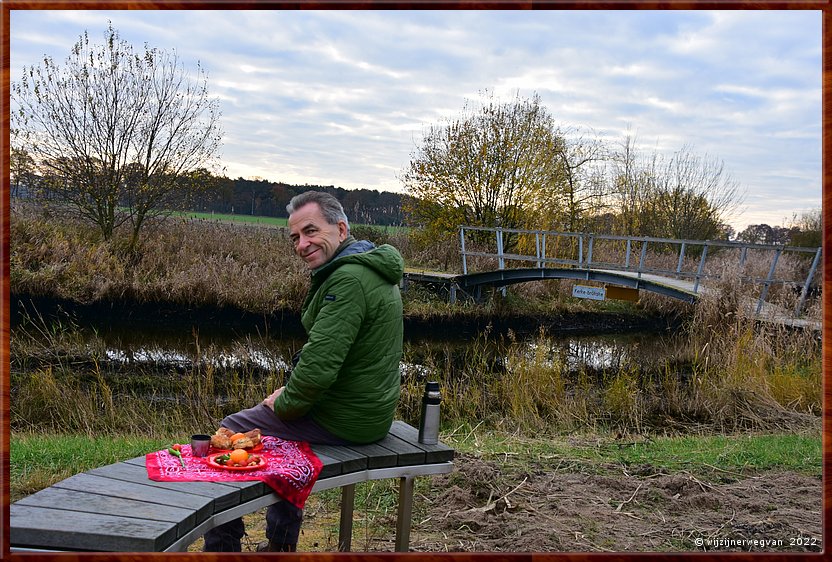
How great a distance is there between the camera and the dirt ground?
370 cm

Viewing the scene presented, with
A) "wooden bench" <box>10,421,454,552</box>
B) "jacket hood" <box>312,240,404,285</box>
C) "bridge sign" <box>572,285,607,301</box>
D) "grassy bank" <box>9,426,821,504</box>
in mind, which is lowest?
"grassy bank" <box>9,426,821,504</box>

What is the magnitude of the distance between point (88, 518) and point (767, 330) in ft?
29.7

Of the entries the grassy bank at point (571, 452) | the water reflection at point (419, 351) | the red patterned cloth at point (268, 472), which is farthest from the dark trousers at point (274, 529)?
the water reflection at point (419, 351)

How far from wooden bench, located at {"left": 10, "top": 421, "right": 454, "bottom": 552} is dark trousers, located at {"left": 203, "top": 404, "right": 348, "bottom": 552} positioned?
6 cm

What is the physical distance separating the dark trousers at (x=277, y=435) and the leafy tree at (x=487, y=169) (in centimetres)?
1533

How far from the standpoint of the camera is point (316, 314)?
118 inches

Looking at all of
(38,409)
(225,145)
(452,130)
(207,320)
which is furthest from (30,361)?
(452,130)

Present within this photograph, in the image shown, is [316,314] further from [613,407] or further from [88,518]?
[613,407]

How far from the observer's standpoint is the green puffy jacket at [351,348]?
2.81m

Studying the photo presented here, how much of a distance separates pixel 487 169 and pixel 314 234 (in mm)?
15478

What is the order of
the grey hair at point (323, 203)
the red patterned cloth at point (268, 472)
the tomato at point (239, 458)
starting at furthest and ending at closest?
the grey hair at point (323, 203) < the tomato at point (239, 458) < the red patterned cloth at point (268, 472)

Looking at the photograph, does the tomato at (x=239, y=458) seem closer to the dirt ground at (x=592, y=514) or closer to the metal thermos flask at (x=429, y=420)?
the metal thermos flask at (x=429, y=420)

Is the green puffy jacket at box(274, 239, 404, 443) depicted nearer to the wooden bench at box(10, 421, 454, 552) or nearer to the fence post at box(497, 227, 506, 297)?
the wooden bench at box(10, 421, 454, 552)

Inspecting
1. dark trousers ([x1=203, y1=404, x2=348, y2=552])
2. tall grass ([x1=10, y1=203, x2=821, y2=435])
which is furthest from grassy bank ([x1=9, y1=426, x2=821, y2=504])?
dark trousers ([x1=203, y1=404, x2=348, y2=552])
